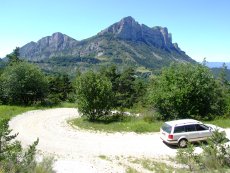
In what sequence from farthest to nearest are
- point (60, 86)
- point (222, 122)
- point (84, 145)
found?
point (60, 86) < point (222, 122) < point (84, 145)

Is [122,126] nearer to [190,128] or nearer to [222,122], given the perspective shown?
[190,128]

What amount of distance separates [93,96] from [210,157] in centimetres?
1686

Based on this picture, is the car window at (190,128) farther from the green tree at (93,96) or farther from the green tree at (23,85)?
the green tree at (23,85)

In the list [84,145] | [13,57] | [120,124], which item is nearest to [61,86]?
[13,57]

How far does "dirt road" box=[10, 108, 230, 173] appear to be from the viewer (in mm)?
18109

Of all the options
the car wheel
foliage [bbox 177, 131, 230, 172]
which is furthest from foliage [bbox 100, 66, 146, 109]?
foliage [bbox 177, 131, 230, 172]

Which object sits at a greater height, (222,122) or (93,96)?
(93,96)

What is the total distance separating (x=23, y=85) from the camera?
4281cm

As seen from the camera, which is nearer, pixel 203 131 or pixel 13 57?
pixel 203 131

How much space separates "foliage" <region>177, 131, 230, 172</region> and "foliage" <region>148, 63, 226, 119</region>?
13758 millimetres

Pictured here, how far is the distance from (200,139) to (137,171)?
6910 mm

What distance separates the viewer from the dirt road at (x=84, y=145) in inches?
713

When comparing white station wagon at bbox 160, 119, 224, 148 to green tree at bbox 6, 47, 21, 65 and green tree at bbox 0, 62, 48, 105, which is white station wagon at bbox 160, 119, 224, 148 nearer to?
green tree at bbox 0, 62, 48, 105

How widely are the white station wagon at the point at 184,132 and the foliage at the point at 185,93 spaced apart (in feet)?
26.5
